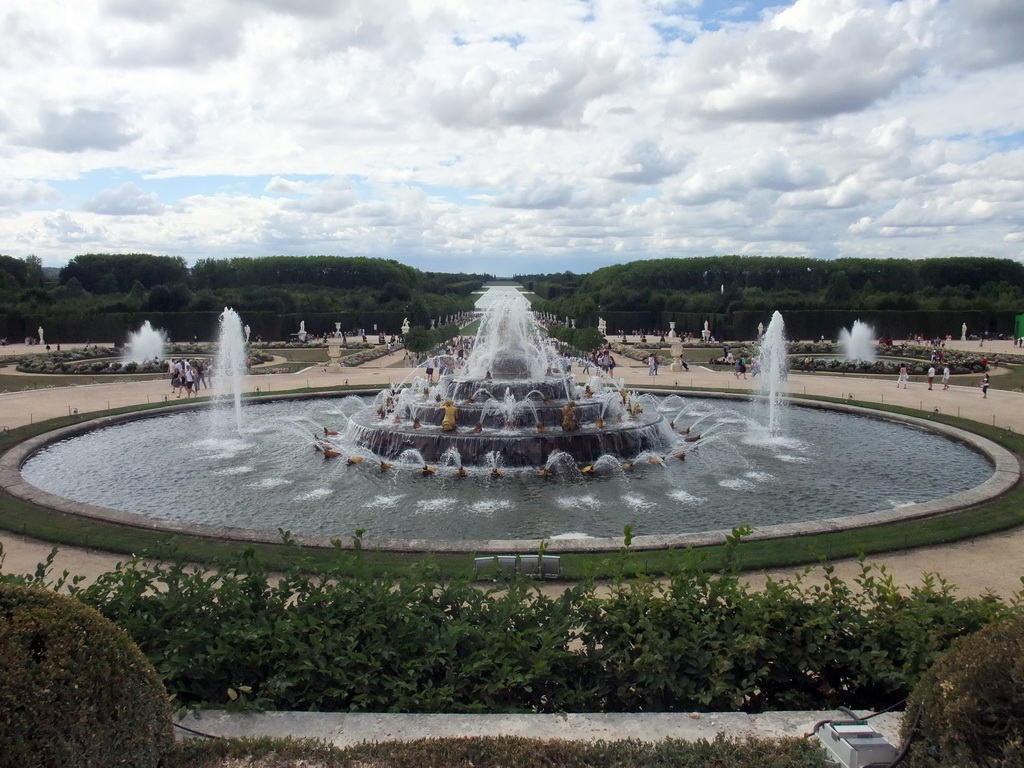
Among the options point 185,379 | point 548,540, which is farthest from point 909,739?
point 185,379

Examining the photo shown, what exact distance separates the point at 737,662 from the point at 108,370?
1543 inches

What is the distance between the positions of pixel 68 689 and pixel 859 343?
185ft

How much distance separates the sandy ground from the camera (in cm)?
991

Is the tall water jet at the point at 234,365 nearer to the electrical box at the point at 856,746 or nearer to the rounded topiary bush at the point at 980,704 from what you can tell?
the electrical box at the point at 856,746

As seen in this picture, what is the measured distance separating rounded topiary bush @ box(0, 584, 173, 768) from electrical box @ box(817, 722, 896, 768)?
396 centimetres

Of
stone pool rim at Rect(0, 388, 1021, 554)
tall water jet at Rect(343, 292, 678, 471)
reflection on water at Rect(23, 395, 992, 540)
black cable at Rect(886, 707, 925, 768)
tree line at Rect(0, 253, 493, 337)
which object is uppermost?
tree line at Rect(0, 253, 493, 337)

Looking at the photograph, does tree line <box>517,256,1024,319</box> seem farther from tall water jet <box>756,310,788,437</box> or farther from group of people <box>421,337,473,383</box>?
tall water jet <box>756,310,788,437</box>

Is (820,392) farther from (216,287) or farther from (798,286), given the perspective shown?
(216,287)

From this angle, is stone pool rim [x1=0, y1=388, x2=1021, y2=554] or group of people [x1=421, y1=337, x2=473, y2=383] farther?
group of people [x1=421, y1=337, x2=473, y2=383]

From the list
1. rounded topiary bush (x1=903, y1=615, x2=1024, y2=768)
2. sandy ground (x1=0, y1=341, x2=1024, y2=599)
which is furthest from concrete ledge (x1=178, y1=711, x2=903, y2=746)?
sandy ground (x1=0, y1=341, x2=1024, y2=599)

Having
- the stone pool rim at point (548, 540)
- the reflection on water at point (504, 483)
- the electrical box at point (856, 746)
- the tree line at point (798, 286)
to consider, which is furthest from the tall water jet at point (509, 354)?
the tree line at point (798, 286)

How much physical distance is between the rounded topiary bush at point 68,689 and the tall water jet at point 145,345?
48363 mm

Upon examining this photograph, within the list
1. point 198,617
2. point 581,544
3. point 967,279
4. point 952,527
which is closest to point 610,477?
point 581,544

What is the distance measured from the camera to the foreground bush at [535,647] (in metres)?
5.43
